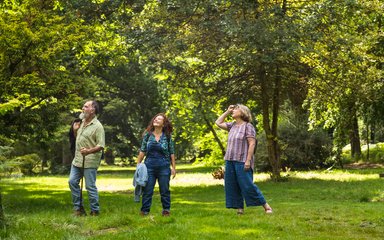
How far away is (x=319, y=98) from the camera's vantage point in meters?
21.4

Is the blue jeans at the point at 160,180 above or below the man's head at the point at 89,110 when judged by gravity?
below

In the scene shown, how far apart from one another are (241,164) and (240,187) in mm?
409

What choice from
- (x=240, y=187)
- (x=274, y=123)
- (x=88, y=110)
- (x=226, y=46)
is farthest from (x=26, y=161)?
(x=274, y=123)

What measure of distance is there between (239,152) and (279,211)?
163 centimetres

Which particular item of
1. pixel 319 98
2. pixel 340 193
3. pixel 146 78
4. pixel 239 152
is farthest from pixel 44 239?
pixel 146 78

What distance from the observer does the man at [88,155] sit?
9711 millimetres

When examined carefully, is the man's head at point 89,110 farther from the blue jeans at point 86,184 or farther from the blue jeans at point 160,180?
the blue jeans at point 160,180

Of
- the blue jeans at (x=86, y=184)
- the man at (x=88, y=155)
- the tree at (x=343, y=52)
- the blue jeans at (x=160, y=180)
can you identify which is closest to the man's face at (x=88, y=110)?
the man at (x=88, y=155)

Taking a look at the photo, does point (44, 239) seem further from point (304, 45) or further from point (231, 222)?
point (304, 45)

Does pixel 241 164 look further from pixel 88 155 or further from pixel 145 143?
pixel 88 155

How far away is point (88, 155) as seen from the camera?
973cm

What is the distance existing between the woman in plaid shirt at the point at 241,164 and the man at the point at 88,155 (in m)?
2.33

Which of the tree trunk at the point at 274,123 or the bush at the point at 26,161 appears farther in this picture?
the tree trunk at the point at 274,123

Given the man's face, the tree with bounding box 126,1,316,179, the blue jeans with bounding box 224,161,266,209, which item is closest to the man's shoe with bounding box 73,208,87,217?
the man's face
